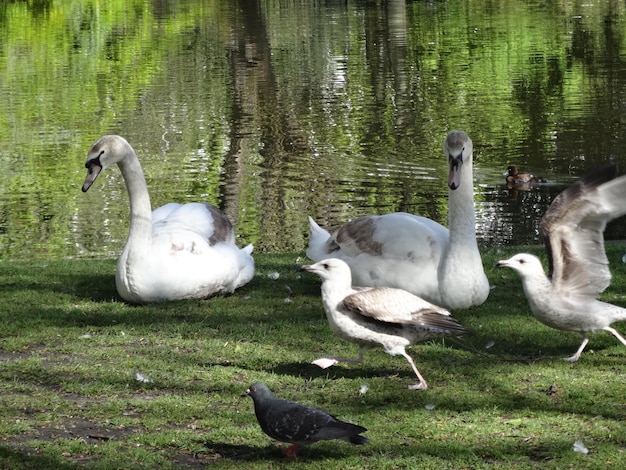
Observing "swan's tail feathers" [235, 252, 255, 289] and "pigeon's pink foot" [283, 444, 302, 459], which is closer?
"pigeon's pink foot" [283, 444, 302, 459]

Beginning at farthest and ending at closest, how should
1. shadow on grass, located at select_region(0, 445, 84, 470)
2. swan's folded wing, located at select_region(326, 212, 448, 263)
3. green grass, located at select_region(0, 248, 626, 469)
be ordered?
swan's folded wing, located at select_region(326, 212, 448, 263) → green grass, located at select_region(0, 248, 626, 469) → shadow on grass, located at select_region(0, 445, 84, 470)

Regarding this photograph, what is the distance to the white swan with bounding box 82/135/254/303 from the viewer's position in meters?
10.0

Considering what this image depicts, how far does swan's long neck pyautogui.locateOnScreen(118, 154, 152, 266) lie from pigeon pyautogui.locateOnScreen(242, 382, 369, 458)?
13.5 ft

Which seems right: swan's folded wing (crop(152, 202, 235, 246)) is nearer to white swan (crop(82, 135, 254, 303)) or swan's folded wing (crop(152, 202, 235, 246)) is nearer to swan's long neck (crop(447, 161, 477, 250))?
white swan (crop(82, 135, 254, 303))

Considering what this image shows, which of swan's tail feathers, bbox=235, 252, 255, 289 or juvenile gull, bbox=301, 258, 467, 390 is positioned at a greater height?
juvenile gull, bbox=301, 258, 467, 390

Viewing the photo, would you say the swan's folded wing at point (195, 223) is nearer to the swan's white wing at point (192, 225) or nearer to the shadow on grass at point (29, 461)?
the swan's white wing at point (192, 225)

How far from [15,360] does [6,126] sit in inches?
829

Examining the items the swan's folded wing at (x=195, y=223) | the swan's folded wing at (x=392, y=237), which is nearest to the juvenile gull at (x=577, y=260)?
the swan's folded wing at (x=392, y=237)

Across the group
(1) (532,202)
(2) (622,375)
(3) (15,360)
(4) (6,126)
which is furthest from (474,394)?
(4) (6,126)

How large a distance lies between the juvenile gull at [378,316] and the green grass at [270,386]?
1.20 feet

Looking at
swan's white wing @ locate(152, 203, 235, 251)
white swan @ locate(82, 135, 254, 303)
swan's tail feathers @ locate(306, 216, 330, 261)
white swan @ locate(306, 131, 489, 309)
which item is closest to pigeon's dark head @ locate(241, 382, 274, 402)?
white swan @ locate(306, 131, 489, 309)

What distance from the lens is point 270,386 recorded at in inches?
300

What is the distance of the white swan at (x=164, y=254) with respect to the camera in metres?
10.0

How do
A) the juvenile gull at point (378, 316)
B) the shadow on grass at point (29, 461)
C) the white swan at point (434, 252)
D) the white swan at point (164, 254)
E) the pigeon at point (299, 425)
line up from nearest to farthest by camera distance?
the pigeon at point (299, 425)
the shadow on grass at point (29, 461)
the juvenile gull at point (378, 316)
the white swan at point (434, 252)
the white swan at point (164, 254)
